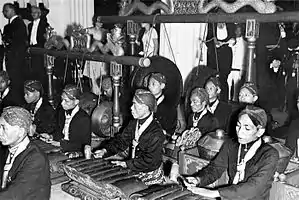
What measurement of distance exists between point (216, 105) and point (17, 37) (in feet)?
12.2

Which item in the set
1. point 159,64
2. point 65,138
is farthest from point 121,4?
point 65,138

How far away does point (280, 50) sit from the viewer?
259 inches

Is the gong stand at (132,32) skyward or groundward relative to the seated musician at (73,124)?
skyward

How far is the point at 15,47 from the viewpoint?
6727 millimetres

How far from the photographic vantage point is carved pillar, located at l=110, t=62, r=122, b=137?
4016 millimetres

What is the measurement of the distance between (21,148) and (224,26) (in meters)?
4.30

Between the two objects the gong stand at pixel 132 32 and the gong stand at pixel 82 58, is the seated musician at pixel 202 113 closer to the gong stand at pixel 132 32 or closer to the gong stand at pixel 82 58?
the gong stand at pixel 82 58

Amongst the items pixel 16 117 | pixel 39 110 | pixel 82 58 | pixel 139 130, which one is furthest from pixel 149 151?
pixel 39 110

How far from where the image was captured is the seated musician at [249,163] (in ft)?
7.99

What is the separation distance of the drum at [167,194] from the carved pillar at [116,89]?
1657 mm

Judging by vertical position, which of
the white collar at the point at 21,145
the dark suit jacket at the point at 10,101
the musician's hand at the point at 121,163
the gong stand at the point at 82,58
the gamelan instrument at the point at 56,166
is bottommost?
the gamelan instrument at the point at 56,166

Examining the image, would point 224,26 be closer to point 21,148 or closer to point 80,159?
point 80,159

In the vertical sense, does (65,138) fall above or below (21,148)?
below

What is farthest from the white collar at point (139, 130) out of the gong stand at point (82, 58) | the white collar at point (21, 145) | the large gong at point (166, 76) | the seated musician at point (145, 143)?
the large gong at point (166, 76)
